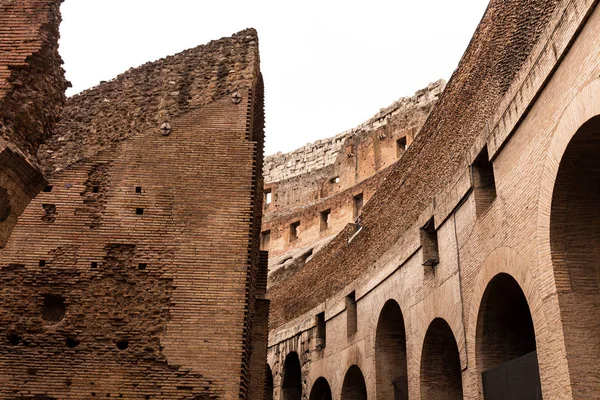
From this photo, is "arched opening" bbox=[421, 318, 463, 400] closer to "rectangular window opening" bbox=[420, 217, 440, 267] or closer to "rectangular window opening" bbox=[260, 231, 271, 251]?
"rectangular window opening" bbox=[420, 217, 440, 267]

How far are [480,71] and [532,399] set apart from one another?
202 inches

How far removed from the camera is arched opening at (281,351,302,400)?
18.3 m

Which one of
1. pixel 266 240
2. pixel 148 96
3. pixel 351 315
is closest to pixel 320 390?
pixel 351 315

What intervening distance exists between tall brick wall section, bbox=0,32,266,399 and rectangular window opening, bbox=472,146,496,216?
290cm

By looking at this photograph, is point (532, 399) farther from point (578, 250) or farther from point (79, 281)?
point (79, 281)

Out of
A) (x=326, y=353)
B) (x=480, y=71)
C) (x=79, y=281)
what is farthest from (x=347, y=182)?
(x=79, y=281)

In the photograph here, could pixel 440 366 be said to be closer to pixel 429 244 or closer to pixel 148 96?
pixel 429 244

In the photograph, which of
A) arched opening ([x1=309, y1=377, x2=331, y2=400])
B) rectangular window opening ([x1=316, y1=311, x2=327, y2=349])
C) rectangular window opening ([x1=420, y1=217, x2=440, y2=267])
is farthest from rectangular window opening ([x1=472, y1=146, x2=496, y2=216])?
arched opening ([x1=309, y1=377, x2=331, y2=400])

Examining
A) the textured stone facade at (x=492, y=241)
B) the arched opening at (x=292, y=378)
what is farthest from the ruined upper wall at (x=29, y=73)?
the arched opening at (x=292, y=378)

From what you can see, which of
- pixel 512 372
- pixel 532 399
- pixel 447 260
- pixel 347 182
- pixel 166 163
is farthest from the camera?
pixel 347 182

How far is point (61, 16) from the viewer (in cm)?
648

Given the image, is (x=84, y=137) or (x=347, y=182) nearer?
(x=84, y=137)

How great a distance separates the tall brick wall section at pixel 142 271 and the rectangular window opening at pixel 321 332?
8048 millimetres

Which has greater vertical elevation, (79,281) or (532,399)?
(79,281)
